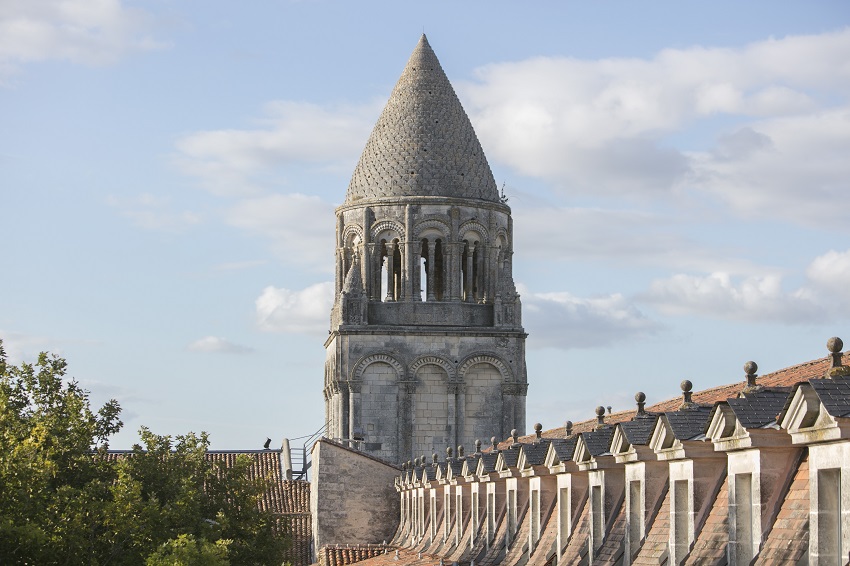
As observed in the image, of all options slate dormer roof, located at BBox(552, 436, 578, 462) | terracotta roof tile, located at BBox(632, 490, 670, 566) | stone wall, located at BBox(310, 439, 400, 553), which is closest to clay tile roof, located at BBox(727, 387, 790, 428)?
terracotta roof tile, located at BBox(632, 490, 670, 566)

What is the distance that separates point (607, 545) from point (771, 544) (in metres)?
8.15

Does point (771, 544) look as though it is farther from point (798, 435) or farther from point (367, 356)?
point (367, 356)

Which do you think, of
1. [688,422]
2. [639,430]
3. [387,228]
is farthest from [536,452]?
[387,228]

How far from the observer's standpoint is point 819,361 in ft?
87.5

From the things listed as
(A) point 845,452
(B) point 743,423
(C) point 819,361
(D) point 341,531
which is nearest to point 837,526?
(A) point 845,452

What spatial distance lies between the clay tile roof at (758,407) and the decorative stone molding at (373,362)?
5890cm

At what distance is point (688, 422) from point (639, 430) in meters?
3.44

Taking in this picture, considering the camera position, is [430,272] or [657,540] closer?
[657,540]

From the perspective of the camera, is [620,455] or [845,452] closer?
[845,452]

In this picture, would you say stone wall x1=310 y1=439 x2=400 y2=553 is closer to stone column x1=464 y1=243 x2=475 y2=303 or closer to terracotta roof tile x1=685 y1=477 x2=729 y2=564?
stone column x1=464 y1=243 x2=475 y2=303

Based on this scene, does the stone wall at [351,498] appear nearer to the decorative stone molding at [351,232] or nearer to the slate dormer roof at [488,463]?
the decorative stone molding at [351,232]

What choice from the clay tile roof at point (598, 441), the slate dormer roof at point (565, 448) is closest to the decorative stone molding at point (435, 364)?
the slate dormer roof at point (565, 448)

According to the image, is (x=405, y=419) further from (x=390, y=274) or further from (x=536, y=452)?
(x=536, y=452)

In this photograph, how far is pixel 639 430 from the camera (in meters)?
27.3
